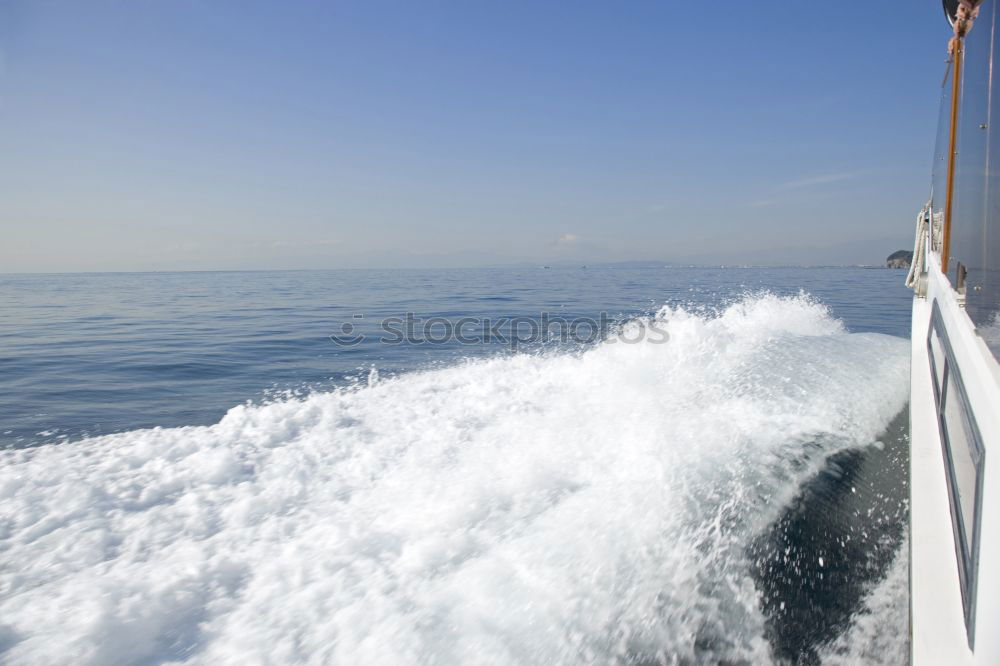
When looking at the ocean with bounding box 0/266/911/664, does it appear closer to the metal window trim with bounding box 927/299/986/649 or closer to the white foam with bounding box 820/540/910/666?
the white foam with bounding box 820/540/910/666

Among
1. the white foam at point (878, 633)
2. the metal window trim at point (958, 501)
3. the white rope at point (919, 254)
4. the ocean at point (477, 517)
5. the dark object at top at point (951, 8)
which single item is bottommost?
the white foam at point (878, 633)

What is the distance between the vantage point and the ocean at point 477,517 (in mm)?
1925

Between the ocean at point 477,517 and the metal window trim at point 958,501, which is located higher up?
the metal window trim at point 958,501

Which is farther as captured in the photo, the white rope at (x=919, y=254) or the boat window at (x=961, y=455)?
the white rope at (x=919, y=254)

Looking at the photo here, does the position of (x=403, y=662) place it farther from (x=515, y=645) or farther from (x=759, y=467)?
(x=759, y=467)

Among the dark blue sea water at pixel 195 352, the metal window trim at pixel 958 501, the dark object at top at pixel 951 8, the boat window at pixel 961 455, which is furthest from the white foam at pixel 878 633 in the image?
the dark blue sea water at pixel 195 352

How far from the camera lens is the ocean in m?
1.92

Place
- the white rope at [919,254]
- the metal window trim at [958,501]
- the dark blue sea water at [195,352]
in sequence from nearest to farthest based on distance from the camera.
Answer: the metal window trim at [958,501] → the dark blue sea water at [195,352] → the white rope at [919,254]

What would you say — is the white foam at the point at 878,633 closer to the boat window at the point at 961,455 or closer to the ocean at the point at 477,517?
the ocean at the point at 477,517

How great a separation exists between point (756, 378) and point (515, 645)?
3968 millimetres

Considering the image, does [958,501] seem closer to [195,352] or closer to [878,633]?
[878,633]

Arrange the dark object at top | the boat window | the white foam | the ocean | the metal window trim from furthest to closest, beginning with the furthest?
the dark object at top
the ocean
the white foam
the boat window
the metal window trim

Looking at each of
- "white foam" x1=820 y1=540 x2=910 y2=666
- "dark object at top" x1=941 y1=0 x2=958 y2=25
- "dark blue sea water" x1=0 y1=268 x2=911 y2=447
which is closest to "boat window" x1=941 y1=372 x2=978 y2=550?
"white foam" x1=820 y1=540 x2=910 y2=666

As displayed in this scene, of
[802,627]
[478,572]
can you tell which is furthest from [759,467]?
[478,572]
